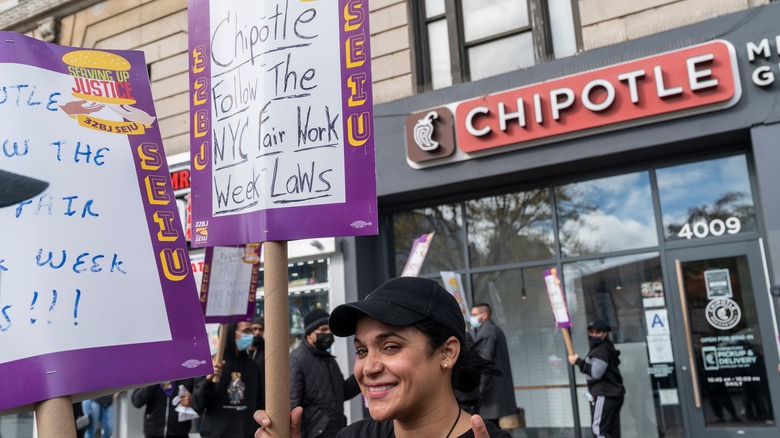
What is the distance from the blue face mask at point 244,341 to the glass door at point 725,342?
4.90 m

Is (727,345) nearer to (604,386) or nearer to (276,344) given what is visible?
(604,386)

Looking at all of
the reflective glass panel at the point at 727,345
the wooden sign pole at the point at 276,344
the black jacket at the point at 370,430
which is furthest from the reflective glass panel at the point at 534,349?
the black jacket at the point at 370,430

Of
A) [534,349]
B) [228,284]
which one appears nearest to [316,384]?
[228,284]

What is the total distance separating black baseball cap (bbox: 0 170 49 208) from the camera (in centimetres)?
220

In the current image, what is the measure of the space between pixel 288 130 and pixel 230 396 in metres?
4.26

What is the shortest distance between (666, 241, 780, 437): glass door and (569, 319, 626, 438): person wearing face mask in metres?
0.88

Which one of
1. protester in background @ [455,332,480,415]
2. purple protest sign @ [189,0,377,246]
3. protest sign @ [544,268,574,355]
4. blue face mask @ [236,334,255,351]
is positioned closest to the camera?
purple protest sign @ [189,0,377,246]

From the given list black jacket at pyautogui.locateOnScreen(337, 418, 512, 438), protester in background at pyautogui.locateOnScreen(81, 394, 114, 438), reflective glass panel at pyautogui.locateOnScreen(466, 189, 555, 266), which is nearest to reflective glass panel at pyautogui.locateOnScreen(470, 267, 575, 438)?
reflective glass panel at pyautogui.locateOnScreen(466, 189, 555, 266)

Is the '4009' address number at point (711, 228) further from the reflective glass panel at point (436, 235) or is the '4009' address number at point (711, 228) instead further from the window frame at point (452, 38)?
the window frame at point (452, 38)

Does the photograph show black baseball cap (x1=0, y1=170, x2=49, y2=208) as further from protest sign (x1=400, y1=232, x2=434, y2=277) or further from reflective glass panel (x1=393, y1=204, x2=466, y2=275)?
reflective glass panel (x1=393, y1=204, x2=466, y2=275)

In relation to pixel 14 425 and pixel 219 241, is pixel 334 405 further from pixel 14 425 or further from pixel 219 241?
pixel 14 425

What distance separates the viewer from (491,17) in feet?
31.0

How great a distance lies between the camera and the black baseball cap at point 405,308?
1.83 meters

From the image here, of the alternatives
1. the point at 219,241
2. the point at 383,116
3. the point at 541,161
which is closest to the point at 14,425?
the point at 383,116
